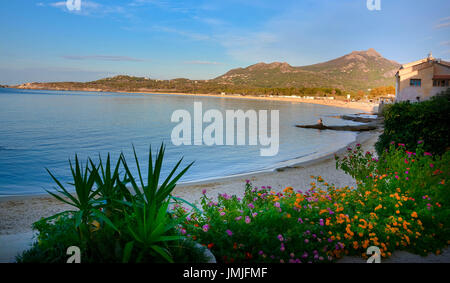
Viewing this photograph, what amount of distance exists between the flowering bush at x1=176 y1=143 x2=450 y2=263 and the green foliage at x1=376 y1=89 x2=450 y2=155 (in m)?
2.20

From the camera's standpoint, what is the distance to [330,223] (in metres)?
5.16

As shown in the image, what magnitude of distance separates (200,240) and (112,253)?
1.28 metres

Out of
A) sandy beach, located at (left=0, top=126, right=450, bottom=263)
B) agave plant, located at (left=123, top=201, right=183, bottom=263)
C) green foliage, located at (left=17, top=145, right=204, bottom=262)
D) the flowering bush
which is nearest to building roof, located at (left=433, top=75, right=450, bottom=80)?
sandy beach, located at (left=0, top=126, right=450, bottom=263)

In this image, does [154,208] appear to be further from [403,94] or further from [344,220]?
[403,94]

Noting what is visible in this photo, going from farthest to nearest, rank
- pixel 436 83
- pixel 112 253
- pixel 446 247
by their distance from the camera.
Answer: pixel 436 83, pixel 446 247, pixel 112 253

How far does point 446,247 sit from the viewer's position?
5082 millimetres

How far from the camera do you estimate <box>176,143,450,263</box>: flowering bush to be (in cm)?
421

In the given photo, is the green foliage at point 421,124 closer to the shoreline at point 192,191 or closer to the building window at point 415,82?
the shoreline at point 192,191

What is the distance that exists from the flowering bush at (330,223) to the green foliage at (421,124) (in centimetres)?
220

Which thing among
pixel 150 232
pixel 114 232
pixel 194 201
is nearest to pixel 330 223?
pixel 150 232

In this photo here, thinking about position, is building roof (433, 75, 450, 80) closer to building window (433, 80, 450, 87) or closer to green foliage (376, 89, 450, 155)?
building window (433, 80, 450, 87)

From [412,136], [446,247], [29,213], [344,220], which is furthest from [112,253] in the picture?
[412,136]

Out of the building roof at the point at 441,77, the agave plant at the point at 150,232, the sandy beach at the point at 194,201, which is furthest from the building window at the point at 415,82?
the agave plant at the point at 150,232

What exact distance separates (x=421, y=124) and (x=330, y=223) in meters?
6.18
